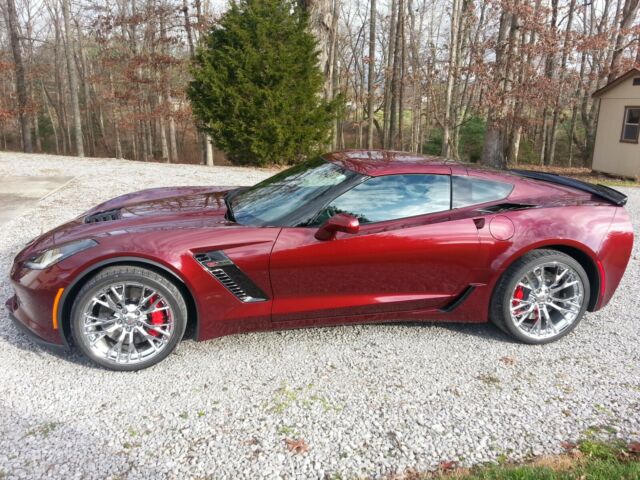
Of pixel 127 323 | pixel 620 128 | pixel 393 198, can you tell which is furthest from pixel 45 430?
pixel 620 128

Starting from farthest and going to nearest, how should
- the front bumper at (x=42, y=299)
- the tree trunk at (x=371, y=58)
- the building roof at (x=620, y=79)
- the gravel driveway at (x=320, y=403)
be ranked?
the tree trunk at (x=371, y=58) → the building roof at (x=620, y=79) → the front bumper at (x=42, y=299) → the gravel driveway at (x=320, y=403)

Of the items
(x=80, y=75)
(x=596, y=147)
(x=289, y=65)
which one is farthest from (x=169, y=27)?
(x=596, y=147)

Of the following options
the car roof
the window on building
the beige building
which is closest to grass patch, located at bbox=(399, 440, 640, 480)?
the car roof

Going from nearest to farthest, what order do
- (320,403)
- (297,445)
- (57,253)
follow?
(297,445) → (320,403) → (57,253)

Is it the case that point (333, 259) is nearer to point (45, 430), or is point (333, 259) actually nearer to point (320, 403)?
point (320, 403)

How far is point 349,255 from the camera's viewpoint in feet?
11.1

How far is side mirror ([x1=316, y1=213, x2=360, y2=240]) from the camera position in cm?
325

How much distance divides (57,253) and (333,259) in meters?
1.80

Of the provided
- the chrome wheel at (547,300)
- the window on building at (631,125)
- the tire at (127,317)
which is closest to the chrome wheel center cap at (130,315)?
the tire at (127,317)

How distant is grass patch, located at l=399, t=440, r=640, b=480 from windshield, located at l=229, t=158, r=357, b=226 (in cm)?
192

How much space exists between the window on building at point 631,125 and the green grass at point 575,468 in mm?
18176

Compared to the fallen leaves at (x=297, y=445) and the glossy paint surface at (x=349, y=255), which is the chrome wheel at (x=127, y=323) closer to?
the glossy paint surface at (x=349, y=255)

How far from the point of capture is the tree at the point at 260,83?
13.4 meters

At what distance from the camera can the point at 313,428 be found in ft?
8.97
